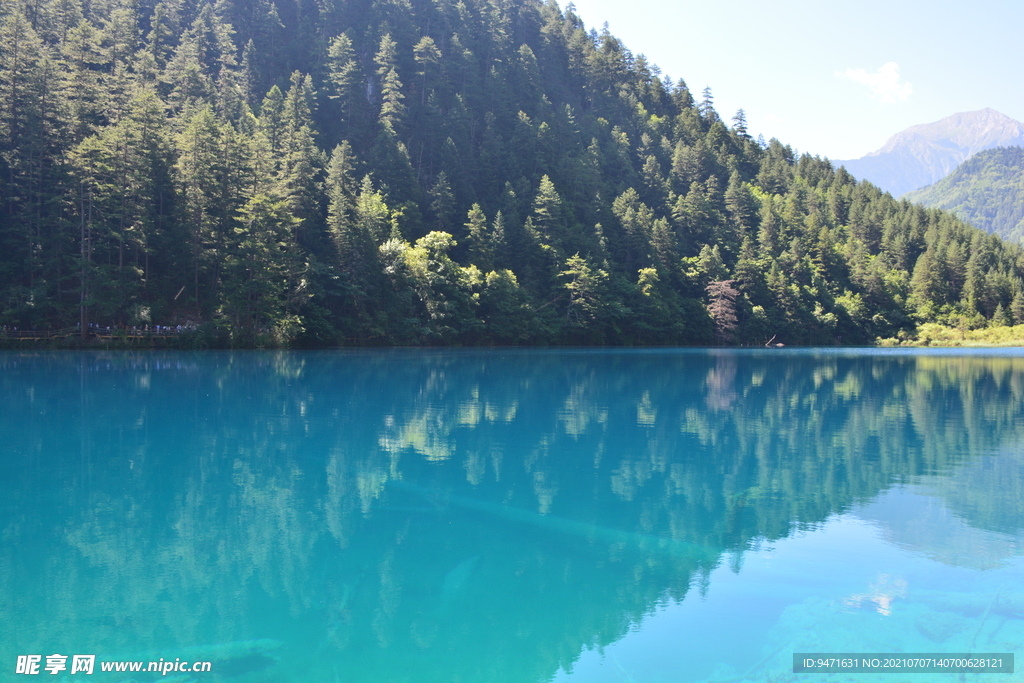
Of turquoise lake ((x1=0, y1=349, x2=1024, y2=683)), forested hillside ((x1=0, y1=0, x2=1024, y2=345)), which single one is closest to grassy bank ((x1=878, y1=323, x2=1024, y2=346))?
forested hillside ((x1=0, y1=0, x2=1024, y2=345))

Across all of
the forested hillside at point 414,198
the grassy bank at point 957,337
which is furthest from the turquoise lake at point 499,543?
the grassy bank at point 957,337

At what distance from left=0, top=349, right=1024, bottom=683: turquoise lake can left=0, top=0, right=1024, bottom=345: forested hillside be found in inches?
1407

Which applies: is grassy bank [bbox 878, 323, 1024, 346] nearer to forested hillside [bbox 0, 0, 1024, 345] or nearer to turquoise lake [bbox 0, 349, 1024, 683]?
forested hillside [bbox 0, 0, 1024, 345]

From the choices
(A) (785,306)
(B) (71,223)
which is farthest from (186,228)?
(A) (785,306)

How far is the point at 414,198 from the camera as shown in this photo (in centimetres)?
7431

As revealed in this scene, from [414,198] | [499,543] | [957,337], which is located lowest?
[499,543]

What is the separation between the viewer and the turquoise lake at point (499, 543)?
6340mm

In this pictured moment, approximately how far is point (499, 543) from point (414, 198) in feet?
225

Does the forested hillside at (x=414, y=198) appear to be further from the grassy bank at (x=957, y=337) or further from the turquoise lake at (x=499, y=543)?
the turquoise lake at (x=499, y=543)

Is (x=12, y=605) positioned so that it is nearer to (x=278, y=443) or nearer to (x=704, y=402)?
(x=278, y=443)

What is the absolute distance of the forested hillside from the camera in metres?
51.5

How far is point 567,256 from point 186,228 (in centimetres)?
3934

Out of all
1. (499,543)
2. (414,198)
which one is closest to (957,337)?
(414,198)

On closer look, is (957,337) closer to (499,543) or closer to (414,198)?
(414,198)
